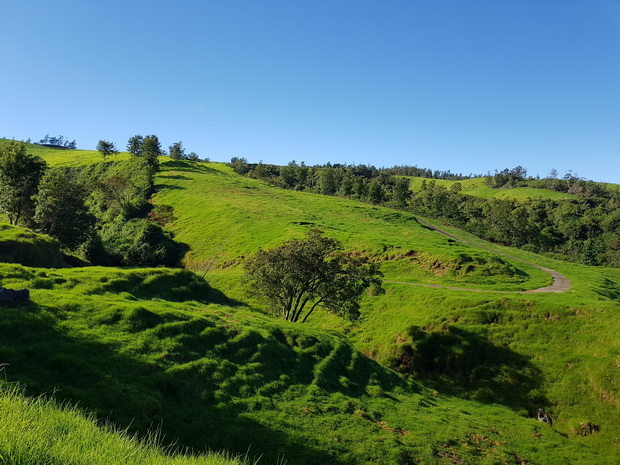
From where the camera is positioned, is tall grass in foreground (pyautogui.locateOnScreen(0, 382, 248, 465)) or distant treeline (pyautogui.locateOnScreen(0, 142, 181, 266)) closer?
tall grass in foreground (pyautogui.locateOnScreen(0, 382, 248, 465))

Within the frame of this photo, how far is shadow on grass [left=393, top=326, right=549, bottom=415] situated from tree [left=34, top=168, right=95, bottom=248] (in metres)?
51.5

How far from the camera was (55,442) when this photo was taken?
4.44 metres

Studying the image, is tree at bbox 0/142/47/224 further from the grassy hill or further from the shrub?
the grassy hill

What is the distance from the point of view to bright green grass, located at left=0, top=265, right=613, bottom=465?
1352 centimetres

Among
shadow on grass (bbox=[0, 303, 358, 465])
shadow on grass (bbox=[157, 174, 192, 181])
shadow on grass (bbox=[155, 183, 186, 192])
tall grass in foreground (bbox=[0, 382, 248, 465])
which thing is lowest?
shadow on grass (bbox=[0, 303, 358, 465])

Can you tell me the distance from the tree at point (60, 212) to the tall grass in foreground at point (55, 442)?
5777 centimetres

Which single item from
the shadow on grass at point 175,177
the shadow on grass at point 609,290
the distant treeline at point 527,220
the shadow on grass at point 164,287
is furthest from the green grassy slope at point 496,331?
the shadow on grass at point 175,177

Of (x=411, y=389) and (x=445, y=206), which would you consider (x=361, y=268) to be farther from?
(x=445, y=206)

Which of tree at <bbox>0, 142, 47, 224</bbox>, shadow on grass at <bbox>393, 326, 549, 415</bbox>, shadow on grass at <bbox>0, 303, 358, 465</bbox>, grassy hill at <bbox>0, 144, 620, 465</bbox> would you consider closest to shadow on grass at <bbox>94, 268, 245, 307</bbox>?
grassy hill at <bbox>0, 144, 620, 465</bbox>

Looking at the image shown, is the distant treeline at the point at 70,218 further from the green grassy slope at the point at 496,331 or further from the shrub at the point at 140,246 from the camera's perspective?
the green grassy slope at the point at 496,331

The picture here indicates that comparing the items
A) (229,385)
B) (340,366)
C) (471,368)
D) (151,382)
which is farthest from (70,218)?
(471,368)

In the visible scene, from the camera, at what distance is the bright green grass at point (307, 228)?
53656 mm

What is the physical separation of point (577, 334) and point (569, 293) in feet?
42.4

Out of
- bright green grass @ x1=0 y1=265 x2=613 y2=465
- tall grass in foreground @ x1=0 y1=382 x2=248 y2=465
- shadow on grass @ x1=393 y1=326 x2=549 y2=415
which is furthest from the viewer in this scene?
shadow on grass @ x1=393 y1=326 x2=549 y2=415
